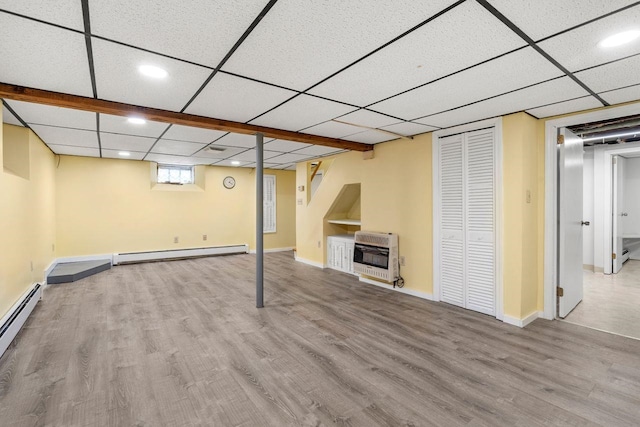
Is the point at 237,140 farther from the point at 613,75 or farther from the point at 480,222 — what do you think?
the point at 613,75

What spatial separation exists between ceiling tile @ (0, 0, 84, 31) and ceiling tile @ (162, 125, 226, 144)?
2.27 metres

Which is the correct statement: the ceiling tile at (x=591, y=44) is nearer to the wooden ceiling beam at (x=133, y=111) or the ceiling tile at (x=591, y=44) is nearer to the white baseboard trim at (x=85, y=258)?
the wooden ceiling beam at (x=133, y=111)

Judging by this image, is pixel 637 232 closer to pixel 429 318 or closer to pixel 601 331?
pixel 601 331

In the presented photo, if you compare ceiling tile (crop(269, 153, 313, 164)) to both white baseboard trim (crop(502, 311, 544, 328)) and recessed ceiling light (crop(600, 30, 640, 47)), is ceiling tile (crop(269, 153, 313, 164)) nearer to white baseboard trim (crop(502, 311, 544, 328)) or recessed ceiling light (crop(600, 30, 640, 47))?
white baseboard trim (crop(502, 311, 544, 328))

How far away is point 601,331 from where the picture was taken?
121 inches

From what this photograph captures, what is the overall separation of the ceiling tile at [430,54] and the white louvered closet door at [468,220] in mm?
1623

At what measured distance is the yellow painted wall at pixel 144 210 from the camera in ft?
20.4

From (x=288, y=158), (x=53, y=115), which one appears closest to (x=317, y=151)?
(x=288, y=158)

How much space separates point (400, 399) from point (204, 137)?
403 cm

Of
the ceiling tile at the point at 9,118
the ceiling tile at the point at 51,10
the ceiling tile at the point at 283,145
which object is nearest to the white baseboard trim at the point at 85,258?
the ceiling tile at the point at 9,118

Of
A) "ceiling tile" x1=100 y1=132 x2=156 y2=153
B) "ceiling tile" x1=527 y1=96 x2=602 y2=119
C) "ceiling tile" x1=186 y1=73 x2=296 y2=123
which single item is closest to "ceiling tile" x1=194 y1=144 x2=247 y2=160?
"ceiling tile" x1=100 y1=132 x2=156 y2=153

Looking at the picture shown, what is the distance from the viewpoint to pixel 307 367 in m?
2.43

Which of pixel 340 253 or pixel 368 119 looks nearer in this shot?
pixel 368 119

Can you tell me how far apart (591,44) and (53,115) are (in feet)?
15.9
